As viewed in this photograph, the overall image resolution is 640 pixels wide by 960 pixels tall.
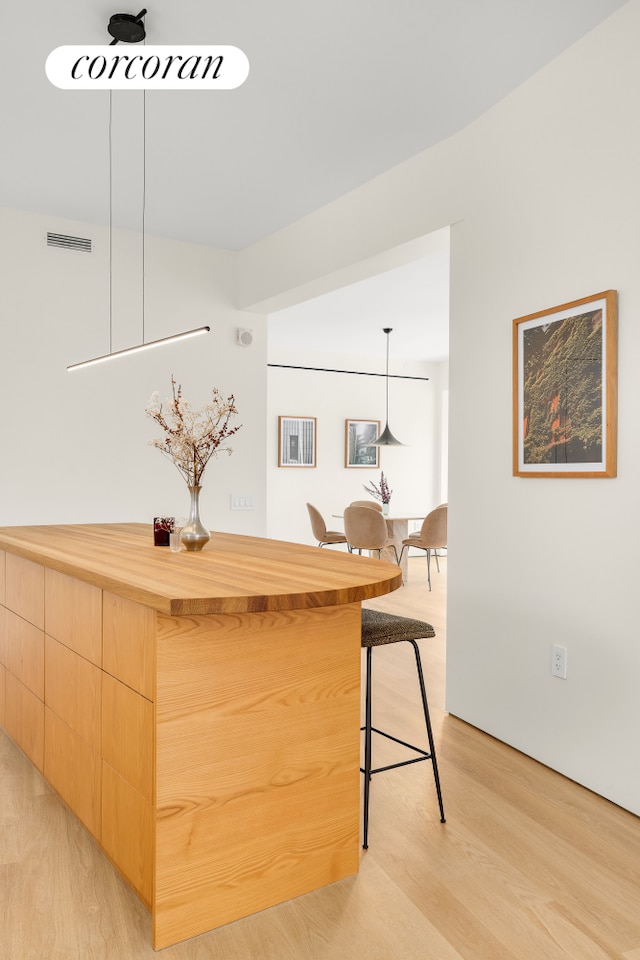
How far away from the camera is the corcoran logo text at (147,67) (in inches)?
69.6

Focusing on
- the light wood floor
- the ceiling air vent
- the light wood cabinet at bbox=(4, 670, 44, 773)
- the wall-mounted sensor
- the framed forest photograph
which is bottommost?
the light wood floor

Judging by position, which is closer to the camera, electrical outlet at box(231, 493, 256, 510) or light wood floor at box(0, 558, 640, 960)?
light wood floor at box(0, 558, 640, 960)

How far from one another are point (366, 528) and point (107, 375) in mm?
2984

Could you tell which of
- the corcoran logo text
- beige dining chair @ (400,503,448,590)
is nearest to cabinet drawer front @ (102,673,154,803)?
the corcoran logo text

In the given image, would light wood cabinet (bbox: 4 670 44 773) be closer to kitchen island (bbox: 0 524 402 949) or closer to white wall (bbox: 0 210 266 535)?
kitchen island (bbox: 0 524 402 949)

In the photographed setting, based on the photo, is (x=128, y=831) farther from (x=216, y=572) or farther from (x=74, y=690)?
(x=216, y=572)

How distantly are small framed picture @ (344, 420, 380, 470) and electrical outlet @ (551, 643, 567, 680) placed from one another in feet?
20.3

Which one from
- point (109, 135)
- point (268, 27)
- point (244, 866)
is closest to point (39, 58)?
point (109, 135)

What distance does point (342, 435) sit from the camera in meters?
8.77

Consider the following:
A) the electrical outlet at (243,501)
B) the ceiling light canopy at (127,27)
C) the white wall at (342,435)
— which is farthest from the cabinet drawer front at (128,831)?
the white wall at (342,435)

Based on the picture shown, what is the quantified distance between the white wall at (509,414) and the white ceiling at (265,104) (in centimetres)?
19

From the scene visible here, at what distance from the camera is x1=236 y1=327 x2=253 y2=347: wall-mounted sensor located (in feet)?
16.2

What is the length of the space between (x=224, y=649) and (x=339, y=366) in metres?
7.31

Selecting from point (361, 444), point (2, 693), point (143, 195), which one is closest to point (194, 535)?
point (2, 693)
